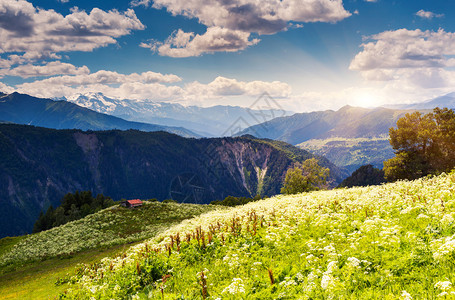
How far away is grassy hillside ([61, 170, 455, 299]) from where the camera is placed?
23.7 ft

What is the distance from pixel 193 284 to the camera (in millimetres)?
10047

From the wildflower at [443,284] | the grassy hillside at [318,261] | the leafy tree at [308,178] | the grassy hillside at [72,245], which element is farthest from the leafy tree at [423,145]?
the wildflower at [443,284]

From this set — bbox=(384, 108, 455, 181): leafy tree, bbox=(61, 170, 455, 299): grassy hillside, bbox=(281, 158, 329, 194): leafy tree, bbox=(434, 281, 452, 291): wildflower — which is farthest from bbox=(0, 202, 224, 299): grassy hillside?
bbox=(384, 108, 455, 181): leafy tree

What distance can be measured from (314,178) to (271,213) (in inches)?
2563

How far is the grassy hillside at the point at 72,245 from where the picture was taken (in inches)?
1284

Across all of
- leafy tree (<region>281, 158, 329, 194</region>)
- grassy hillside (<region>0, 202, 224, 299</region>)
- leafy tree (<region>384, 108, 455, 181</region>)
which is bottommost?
grassy hillside (<region>0, 202, 224, 299</region>)

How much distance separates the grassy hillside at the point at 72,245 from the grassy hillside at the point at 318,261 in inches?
795

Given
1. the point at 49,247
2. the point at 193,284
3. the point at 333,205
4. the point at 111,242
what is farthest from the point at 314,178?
the point at 193,284

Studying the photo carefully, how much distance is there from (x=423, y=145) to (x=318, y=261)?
64407mm

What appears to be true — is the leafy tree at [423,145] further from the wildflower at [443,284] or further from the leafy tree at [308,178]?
the wildflower at [443,284]

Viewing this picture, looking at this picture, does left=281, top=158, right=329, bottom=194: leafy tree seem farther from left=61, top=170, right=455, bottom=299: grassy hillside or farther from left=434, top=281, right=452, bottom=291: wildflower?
left=434, top=281, right=452, bottom=291: wildflower

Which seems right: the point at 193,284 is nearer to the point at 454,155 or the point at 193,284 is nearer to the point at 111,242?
the point at 111,242

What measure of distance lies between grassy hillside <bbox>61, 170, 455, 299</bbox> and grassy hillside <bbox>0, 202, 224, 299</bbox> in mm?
20185

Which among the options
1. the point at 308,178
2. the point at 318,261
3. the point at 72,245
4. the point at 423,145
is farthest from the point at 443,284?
the point at 308,178
